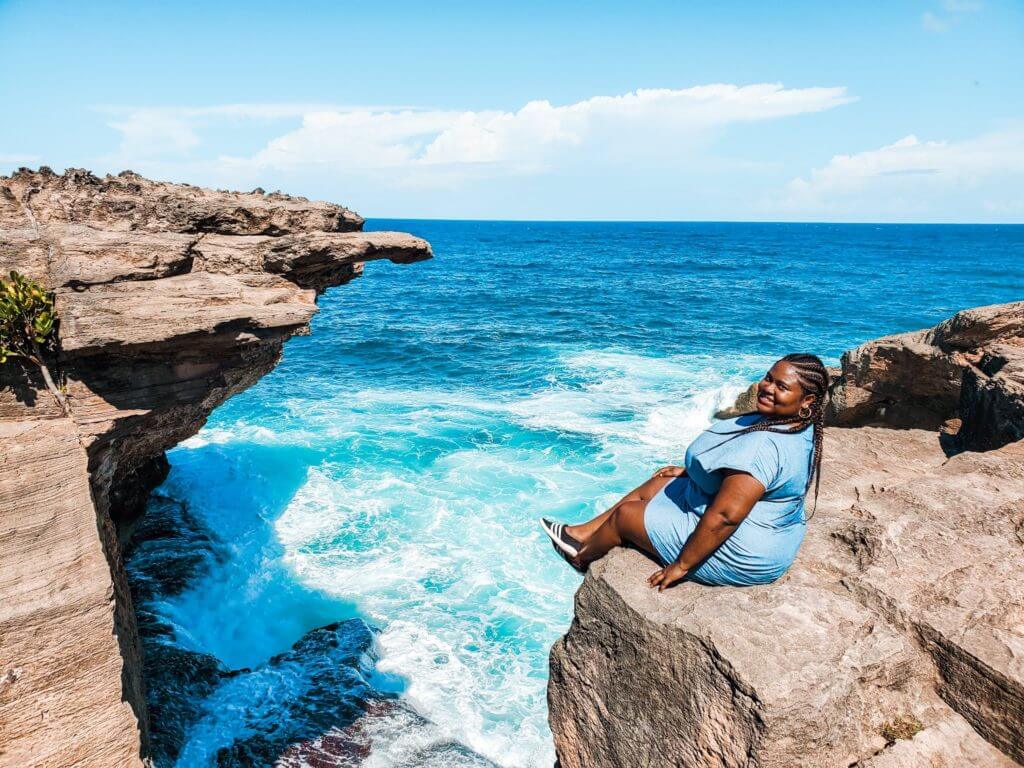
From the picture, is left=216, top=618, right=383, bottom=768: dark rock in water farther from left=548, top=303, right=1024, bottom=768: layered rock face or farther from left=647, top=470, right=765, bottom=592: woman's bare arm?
left=647, top=470, right=765, bottom=592: woman's bare arm

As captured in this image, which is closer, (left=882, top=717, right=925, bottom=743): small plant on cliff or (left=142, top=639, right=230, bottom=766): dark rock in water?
(left=882, top=717, right=925, bottom=743): small plant on cliff

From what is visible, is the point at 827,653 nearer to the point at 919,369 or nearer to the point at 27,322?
the point at 27,322

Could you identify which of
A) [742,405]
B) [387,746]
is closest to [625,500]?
[387,746]

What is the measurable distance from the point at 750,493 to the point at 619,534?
1.22 m

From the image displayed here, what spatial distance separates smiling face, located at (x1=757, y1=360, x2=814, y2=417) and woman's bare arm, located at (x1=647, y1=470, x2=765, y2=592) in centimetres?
52

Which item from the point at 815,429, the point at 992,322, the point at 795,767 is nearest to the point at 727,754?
the point at 795,767

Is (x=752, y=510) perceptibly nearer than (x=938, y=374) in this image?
Yes

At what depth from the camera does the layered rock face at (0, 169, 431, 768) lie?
5.12 meters

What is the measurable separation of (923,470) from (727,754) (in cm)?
445

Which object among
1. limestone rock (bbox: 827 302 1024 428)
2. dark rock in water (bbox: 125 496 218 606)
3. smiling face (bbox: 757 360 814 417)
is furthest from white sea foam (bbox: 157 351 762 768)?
smiling face (bbox: 757 360 814 417)

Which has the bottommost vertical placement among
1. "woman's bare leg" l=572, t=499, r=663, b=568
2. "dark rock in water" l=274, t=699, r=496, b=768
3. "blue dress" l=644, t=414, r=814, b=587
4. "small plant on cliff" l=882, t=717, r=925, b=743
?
"dark rock in water" l=274, t=699, r=496, b=768

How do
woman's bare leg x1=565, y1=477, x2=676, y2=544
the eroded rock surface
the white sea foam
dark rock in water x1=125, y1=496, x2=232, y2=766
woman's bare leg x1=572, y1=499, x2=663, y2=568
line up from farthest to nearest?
the white sea foam
dark rock in water x1=125, y1=496, x2=232, y2=766
the eroded rock surface
woman's bare leg x1=565, y1=477, x2=676, y2=544
woman's bare leg x1=572, y1=499, x2=663, y2=568

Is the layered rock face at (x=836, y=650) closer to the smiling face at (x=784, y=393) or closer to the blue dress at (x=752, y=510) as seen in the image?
the blue dress at (x=752, y=510)

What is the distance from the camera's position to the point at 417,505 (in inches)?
561
